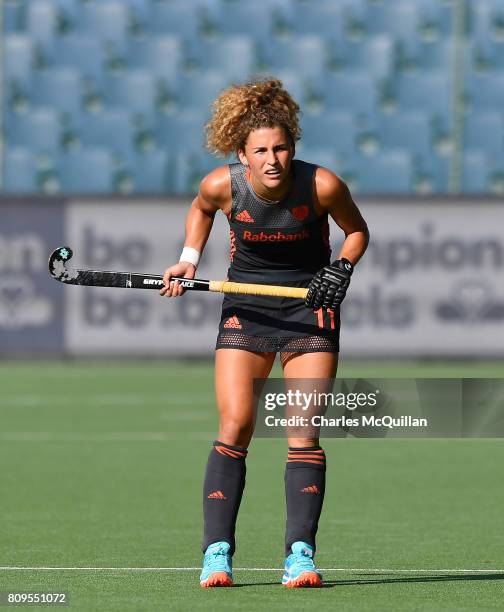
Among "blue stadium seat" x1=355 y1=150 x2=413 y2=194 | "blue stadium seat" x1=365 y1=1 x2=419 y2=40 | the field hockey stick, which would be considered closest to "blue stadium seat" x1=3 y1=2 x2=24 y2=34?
"blue stadium seat" x1=365 y1=1 x2=419 y2=40

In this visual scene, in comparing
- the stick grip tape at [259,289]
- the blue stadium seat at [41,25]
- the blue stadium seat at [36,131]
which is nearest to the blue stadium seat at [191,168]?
the blue stadium seat at [36,131]

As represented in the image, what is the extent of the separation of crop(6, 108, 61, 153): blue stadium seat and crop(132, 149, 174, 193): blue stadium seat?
133 cm

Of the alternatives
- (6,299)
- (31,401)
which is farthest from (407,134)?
(31,401)

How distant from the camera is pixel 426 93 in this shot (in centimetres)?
2406

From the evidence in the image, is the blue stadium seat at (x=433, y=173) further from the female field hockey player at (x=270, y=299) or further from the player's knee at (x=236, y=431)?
the player's knee at (x=236, y=431)

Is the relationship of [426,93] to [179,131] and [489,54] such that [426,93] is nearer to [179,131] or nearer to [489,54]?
[489,54]

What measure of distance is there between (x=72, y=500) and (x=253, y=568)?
2.69 m

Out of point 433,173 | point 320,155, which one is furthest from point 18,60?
point 433,173

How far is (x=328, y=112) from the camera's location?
23859 millimetres

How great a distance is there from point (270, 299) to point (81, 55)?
1864 centimetres

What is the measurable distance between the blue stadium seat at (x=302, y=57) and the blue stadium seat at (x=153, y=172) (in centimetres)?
254

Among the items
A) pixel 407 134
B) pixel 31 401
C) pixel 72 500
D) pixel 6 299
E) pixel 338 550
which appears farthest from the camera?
pixel 407 134

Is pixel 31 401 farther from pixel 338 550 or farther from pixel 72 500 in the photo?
pixel 338 550

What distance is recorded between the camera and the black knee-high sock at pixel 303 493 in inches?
234
